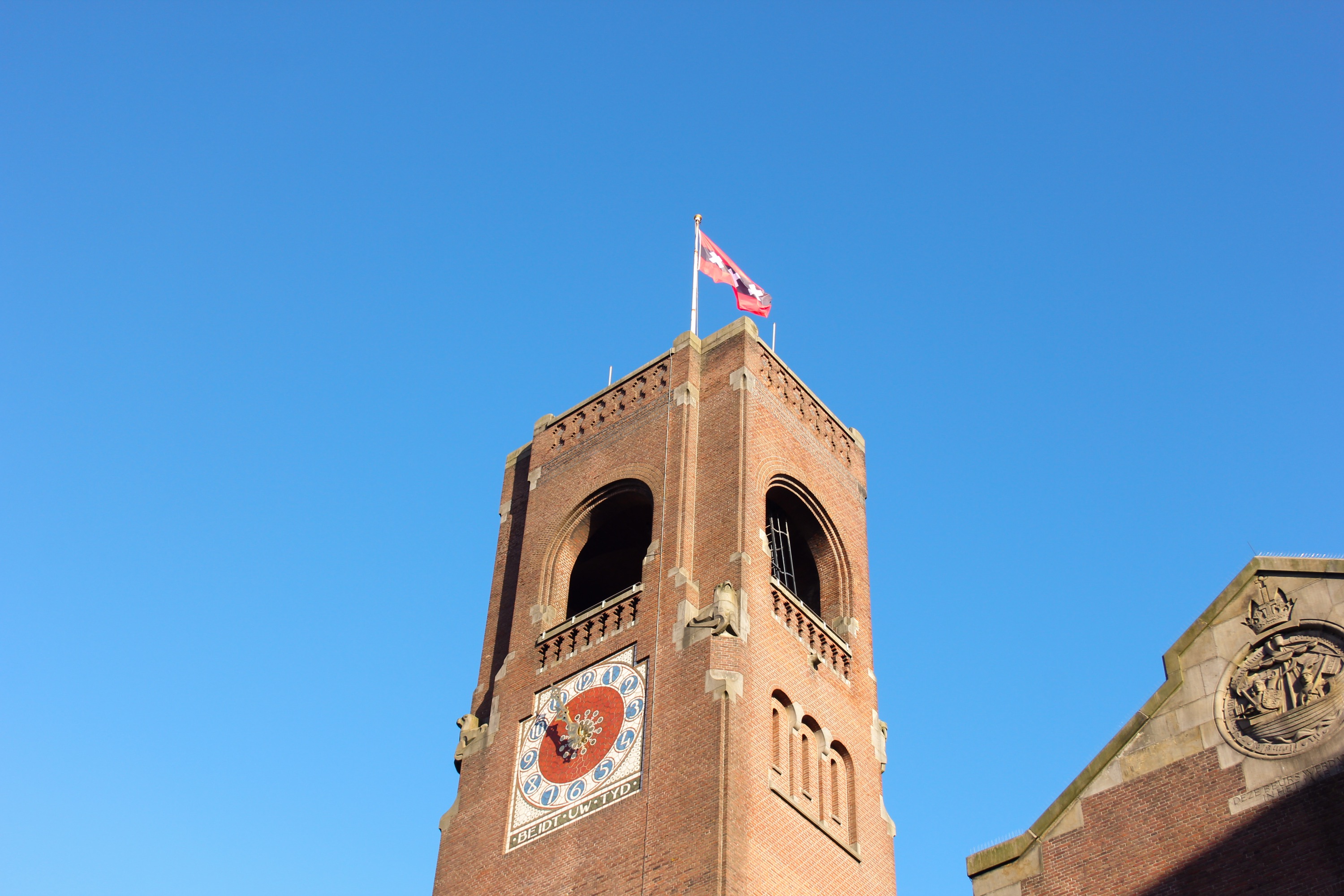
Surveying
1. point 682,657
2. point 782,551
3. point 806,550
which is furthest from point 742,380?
point 682,657

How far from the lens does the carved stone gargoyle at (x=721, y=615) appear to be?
95.2 feet

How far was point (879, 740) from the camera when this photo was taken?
32625 millimetres

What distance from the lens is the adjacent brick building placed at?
16.6m

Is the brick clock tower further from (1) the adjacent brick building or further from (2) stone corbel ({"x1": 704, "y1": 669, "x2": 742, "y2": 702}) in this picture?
(1) the adjacent brick building

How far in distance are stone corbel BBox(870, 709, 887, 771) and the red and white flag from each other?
10330 mm

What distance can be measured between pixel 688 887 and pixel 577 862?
119 inches

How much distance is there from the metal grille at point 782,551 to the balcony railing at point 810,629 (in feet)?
5.25

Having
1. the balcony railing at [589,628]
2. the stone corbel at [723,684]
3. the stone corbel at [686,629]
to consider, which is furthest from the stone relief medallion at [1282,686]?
the balcony railing at [589,628]

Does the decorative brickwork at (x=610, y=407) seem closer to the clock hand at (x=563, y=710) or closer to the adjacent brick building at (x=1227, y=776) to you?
the clock hand at (x=563, y=710)

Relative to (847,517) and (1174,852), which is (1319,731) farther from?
(847,517)

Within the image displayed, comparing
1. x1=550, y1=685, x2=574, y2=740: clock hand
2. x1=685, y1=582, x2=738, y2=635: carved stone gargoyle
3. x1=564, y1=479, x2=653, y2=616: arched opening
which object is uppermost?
x1=564, y1=479, x2=653, y2=616: arched opening

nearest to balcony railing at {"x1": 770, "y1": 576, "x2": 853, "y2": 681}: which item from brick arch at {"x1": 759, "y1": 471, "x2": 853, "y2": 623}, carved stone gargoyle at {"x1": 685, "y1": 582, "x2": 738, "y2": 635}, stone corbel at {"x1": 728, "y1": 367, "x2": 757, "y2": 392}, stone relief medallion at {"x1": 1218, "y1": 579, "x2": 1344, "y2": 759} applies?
brick arch at {"x1": 759, "y1": 471, "x2": 853, "y2": 623}

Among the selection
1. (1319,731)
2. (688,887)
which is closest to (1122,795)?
(1319,731)

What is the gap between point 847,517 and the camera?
3591 centimetres
